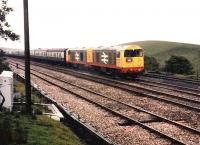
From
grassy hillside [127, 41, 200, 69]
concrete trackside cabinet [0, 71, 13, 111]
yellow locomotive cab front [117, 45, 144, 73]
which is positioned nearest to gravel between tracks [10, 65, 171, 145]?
concrete trackside cabinet [0, 71, 13, 111]

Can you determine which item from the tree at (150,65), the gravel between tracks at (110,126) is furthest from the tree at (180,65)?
the gravel between tracks at (110,126)

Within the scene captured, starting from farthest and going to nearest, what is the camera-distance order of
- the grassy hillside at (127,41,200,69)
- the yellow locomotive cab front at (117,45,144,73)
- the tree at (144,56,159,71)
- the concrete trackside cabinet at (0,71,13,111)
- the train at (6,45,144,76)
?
1. the grassy hillside at (127,41,200,69)
2. the tree at (144,56,159,71)
3. the train at (6,45,144,76)
4. the yellow locomotive cab front at (117,45,144,73)
5. the concrete trackside cabinet at (0,71,13,111)

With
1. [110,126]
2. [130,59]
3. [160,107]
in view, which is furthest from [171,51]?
[110,126]

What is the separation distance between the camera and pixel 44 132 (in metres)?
12.9

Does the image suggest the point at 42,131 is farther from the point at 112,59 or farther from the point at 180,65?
the point at 180,65

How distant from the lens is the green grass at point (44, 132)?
456 inches

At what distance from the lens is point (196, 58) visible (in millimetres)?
83000

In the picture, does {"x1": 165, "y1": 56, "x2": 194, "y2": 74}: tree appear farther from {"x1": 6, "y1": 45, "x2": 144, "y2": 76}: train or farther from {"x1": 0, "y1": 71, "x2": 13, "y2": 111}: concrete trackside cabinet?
{"x1": 0, "y1": 71, "x2": 13, "y2": 111}: concrete trackside cabinet

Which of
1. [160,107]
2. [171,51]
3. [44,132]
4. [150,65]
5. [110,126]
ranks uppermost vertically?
[171,51]

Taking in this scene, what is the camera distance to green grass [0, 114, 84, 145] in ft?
38.0

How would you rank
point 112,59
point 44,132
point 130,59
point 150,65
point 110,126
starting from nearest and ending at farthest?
point 44,132 < point 110,126 < point 130,59 < point 112,59 < point 150,65

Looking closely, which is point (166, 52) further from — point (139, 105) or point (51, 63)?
point (139, 105)

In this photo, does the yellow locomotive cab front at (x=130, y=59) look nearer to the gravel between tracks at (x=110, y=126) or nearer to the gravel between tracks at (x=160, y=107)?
the gravel between tracks at (x=160, y=107)

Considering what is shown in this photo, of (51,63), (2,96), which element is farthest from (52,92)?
(51,63)
